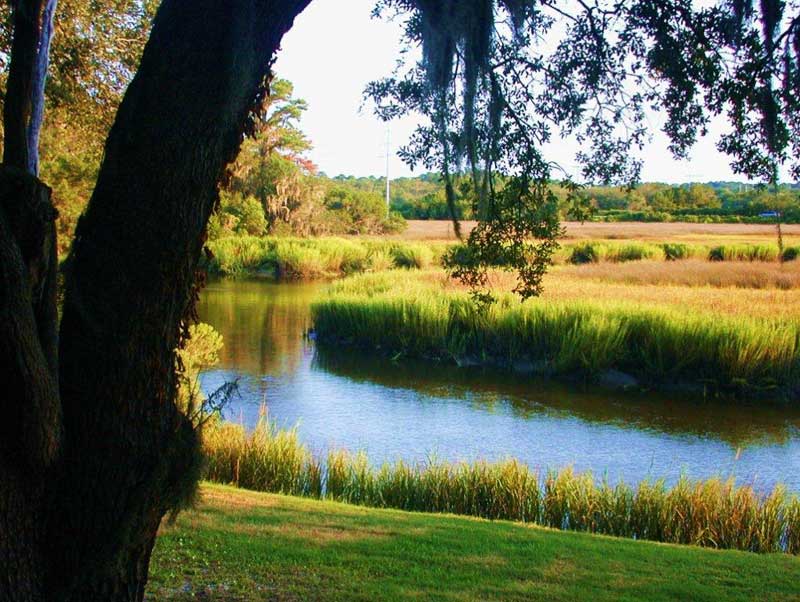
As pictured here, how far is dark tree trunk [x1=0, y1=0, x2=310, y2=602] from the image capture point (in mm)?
3084

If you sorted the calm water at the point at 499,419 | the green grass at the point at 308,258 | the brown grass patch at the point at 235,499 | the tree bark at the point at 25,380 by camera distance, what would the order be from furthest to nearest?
the green grass at the point at 308,258
the calm water at the point at 499,419
the brown grass patch at the point at 235,499
the tree bark at the point at 25,380

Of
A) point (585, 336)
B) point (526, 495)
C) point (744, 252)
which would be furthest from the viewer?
point (744, 252)

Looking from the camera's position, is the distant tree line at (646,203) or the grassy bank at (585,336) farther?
the grassy bank at (585,336)

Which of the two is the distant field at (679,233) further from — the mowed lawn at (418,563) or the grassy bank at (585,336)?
the mowed lawn at (418,563)

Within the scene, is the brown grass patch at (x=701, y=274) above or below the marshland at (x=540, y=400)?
above

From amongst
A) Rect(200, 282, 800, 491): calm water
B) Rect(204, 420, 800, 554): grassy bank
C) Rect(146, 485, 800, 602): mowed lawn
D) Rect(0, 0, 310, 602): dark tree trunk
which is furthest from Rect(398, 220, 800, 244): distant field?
Rect(0, 0, 310, 602): dark tree trunk

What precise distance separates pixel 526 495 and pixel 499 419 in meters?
5.78

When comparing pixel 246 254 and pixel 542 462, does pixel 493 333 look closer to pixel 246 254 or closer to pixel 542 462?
pixel 542 462

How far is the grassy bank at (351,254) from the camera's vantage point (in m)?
37.8

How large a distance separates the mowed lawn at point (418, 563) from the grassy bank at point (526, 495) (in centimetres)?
128

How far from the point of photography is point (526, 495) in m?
8.70

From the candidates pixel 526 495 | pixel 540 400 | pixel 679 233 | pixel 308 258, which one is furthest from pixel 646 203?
pixel 526 495

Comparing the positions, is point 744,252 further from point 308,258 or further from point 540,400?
point 540,400

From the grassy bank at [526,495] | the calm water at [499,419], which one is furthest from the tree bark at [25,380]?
the calm water at [499,419]
